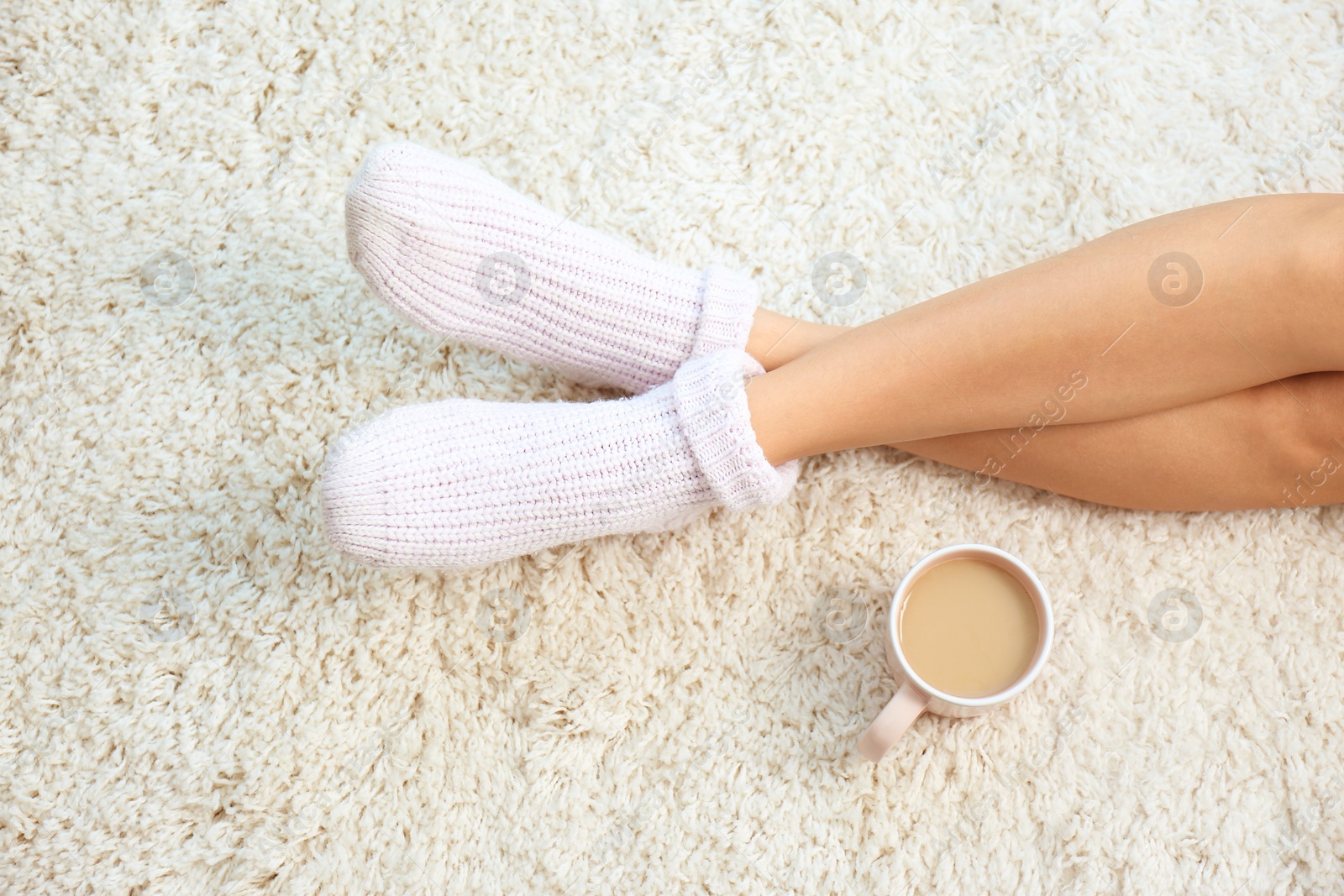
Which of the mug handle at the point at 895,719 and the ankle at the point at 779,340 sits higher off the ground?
the ankle at the point at 779,340

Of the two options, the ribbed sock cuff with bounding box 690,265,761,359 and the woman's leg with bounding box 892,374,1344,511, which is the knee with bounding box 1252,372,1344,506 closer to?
the woman's leg with bounding box 892,374,1344,511

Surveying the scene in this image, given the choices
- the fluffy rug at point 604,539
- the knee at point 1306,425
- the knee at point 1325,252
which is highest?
the knee at point 1325,252

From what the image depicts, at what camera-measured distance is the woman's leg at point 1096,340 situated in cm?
65

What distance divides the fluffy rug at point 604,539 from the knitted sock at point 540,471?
10cm

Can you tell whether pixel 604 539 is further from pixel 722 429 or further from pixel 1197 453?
pixel 1197 453

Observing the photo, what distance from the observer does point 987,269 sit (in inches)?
35.0

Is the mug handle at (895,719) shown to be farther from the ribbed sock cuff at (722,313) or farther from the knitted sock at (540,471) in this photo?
the ribbed sock cuff at (722,313)

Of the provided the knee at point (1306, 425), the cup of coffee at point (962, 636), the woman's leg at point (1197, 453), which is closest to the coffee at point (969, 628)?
the cup of coffee at point (962, 636)

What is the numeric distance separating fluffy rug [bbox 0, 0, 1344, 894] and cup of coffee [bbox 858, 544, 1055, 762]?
0.10 metres

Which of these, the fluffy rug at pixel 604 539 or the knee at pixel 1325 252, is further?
Answer: the fluffy rug at pixel 604 539

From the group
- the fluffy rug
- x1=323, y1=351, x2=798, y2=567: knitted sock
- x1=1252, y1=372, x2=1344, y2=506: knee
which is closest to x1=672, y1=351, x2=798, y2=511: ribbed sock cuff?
x1=323, y1=351, x2=798, y2=567: knitted sock

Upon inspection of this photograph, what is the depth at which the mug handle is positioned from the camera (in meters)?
0.70

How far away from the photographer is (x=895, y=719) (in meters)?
0.70

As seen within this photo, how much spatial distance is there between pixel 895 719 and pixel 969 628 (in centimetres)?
10
